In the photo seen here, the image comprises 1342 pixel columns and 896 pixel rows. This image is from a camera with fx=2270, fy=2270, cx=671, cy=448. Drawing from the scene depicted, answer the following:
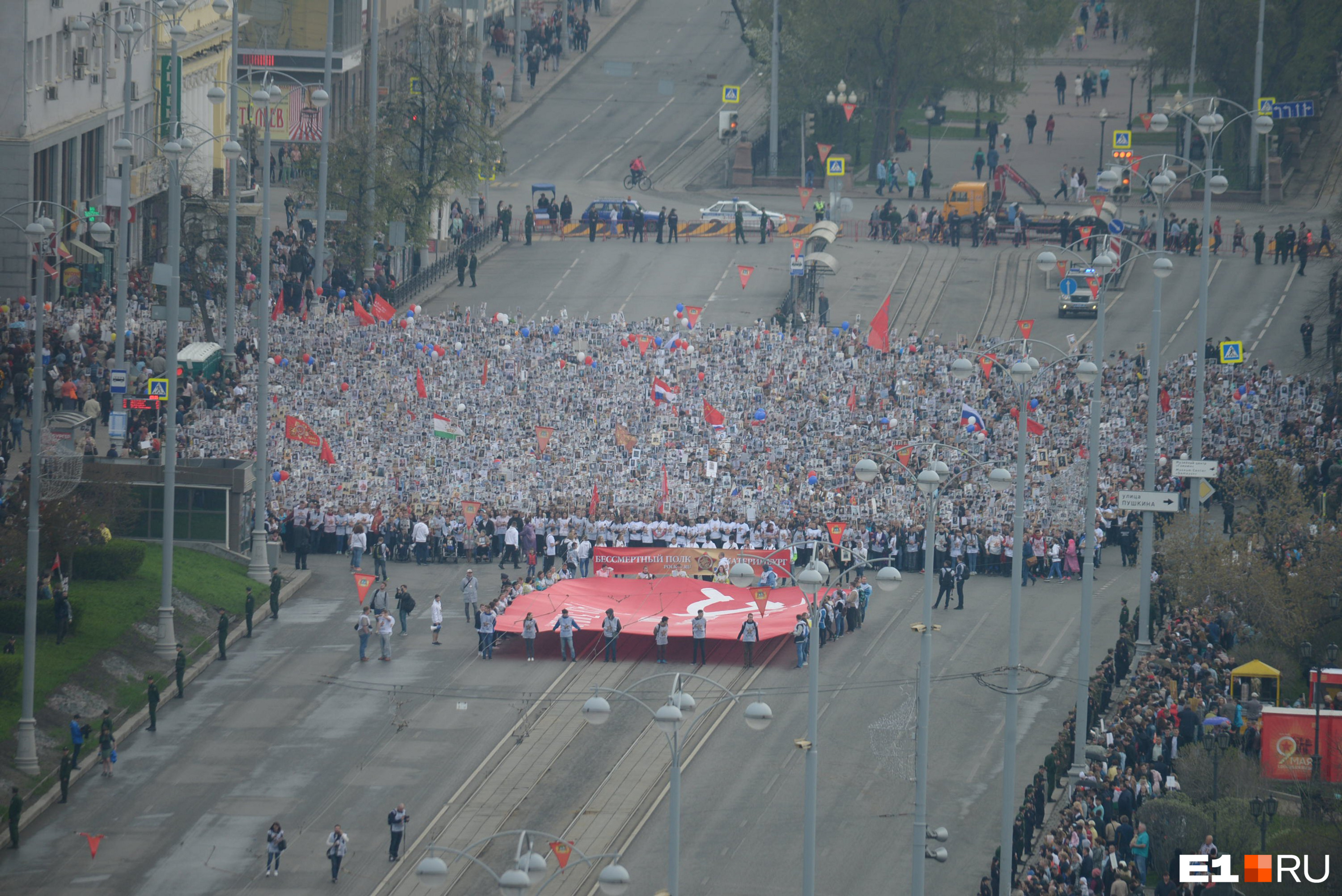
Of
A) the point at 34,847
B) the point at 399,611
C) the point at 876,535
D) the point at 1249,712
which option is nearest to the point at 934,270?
the point at 876,535

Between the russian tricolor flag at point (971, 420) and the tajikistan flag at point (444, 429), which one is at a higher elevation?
the russian tricolor flag at point (971, 420)

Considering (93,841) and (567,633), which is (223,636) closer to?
(567,633)

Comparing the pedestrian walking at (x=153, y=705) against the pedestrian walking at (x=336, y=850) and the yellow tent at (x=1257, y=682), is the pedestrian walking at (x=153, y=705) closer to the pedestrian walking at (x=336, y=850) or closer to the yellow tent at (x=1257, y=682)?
the pedestrian walking at (x=336, y=850)

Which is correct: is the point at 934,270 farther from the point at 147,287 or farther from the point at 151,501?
the point at 151,501

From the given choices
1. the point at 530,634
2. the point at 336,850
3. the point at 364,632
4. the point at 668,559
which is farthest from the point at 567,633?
the point at 336,850

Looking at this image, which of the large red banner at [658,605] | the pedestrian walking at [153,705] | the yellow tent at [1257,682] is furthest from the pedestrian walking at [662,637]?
the yellow tent at [1257,682]
